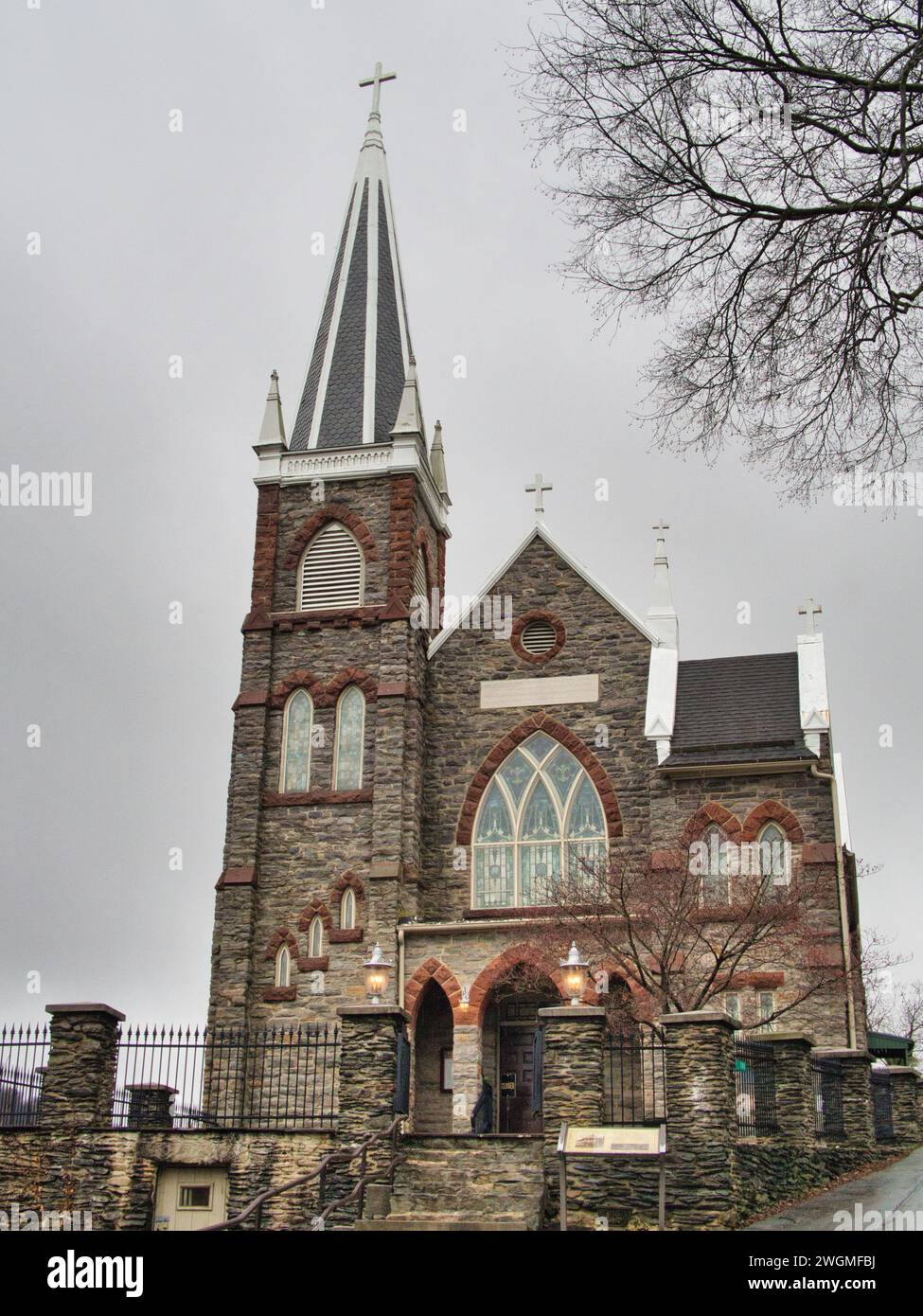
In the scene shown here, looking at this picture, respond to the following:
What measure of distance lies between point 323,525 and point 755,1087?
57.5ft

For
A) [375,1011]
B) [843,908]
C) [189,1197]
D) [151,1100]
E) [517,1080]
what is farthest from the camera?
[517,1080]

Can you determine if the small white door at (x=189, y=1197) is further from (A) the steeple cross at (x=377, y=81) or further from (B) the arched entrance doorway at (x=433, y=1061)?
(A) the steeple cross at (x=377, y=81)

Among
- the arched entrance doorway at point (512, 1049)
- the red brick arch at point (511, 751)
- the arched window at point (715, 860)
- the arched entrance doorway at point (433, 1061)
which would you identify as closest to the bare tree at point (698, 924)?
the arched window at point (715, 860)

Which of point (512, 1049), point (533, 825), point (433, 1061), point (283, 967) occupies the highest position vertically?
point (533, 825)

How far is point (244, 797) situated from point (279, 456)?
7.92m

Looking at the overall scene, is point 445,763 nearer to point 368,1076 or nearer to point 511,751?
point 511,751

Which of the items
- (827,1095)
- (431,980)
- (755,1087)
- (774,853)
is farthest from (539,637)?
(755,1087)

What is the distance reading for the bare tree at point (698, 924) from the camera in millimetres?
23047

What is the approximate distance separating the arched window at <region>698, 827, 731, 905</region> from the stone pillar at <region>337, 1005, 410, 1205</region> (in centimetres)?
938

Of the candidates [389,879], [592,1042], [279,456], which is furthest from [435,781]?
[592,1042]

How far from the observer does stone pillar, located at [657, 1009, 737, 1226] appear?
1548 cm

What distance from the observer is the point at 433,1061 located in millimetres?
27312

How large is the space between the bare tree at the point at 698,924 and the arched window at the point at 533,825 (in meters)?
1.53

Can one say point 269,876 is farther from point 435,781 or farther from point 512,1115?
point 512,1115
